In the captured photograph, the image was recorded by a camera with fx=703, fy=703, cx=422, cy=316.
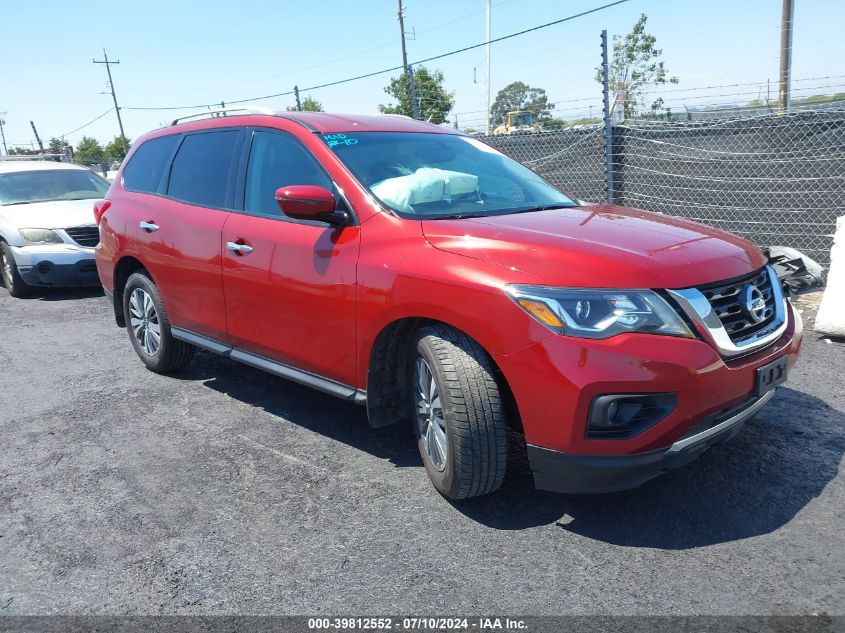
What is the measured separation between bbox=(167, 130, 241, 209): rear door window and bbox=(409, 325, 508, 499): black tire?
1.97 meters

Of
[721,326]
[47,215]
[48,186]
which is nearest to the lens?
[721,326]

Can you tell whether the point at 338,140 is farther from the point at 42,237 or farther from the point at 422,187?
the point at 42,237

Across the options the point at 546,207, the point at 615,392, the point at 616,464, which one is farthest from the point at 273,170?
the point at 616,464

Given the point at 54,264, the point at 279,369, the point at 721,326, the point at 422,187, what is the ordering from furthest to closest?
the point at 54,264
the point at 279,369
the point at 422,187
the point at 721,326

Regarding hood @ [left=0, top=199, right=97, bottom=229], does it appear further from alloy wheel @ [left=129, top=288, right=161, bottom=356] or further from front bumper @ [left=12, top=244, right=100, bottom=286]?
alloy wheel @ [left=129, top=288, right=161, bottom=356]

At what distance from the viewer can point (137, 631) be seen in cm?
249

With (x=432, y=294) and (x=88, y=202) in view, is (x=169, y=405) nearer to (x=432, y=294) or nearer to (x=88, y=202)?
(x=432, y=294)

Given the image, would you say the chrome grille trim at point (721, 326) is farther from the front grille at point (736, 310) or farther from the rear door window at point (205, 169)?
the rear door window at point (205, 169)

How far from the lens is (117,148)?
73125 mm

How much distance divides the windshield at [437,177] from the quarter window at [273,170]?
0.18 m

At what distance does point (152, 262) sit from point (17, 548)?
236 cm

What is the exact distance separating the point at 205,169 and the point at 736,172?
5.86 meters

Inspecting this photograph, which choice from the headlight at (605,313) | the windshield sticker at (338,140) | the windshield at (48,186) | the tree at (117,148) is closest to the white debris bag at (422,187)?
the windshield sticker at (338,140)

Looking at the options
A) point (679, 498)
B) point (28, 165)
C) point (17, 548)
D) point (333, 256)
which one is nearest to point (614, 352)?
point (679, 498)
